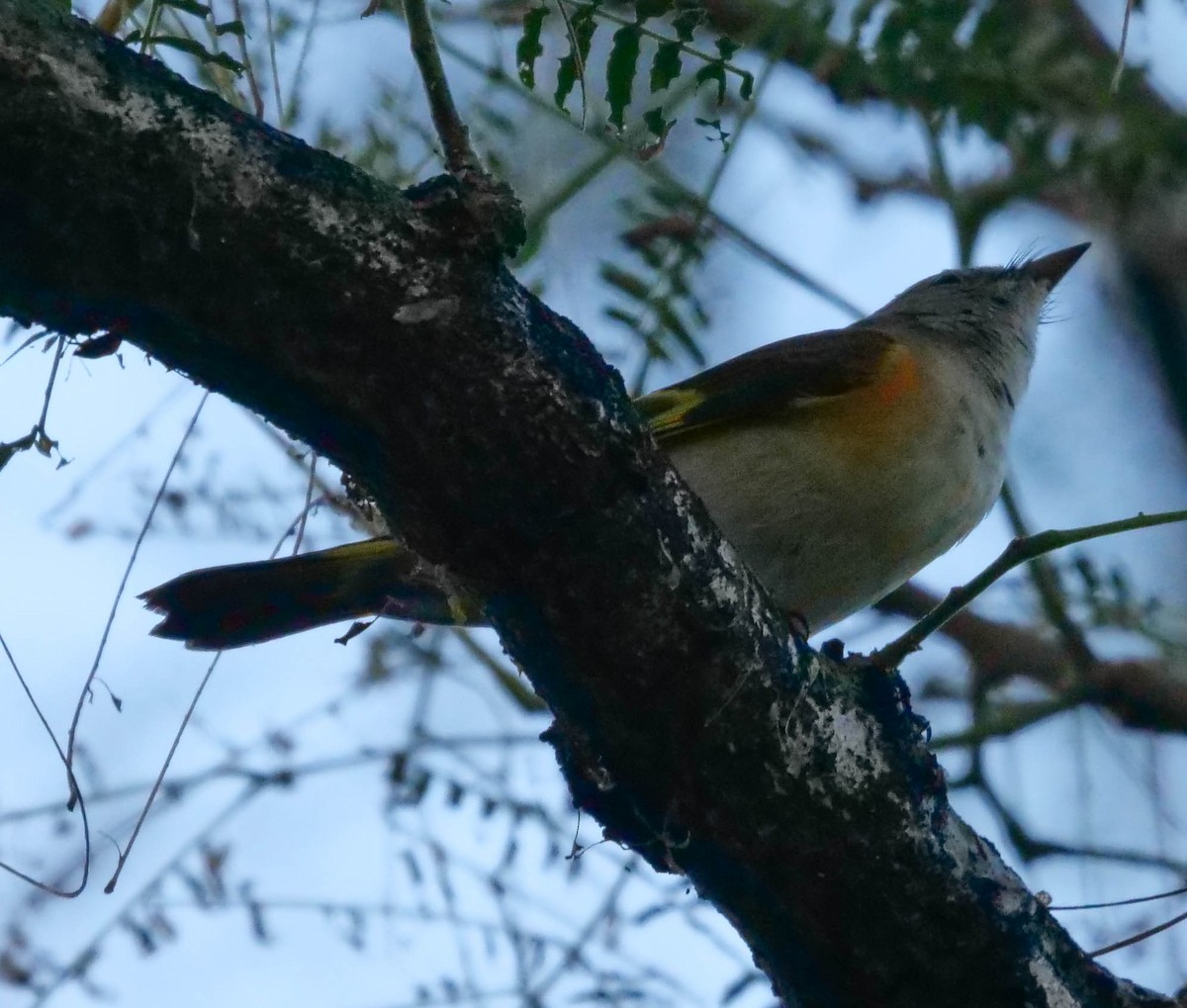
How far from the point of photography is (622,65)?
2.89 metres

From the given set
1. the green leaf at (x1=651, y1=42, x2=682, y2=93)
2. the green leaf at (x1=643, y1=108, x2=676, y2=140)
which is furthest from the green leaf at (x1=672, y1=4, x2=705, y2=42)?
the green leaf at (x1=643, y1=108, x2=676, y2=140)

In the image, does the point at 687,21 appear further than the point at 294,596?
No

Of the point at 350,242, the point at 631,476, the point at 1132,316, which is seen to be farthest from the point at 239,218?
the point at 1132,316

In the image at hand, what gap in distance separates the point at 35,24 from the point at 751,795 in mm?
1645

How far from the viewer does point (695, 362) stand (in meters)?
3.89

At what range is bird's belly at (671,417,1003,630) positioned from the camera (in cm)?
357

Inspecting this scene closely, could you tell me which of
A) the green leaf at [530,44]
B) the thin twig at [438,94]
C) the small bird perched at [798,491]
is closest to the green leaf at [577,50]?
the green leaf at [530,44]

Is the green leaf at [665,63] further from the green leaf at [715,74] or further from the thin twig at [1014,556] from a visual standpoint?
the thin twig at [1014,556]

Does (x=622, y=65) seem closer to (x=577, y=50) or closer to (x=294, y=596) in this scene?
(x=577, y=50)

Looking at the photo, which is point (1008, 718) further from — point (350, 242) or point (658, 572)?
point (350, 242)

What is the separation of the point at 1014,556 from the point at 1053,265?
3.26 meters

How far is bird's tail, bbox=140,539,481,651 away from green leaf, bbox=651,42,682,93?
114cm

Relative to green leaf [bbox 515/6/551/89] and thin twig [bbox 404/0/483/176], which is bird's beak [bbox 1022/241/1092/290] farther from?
thin twig [bbox 404/0/483/176]

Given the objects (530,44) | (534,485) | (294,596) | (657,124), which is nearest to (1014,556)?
(534,485)
